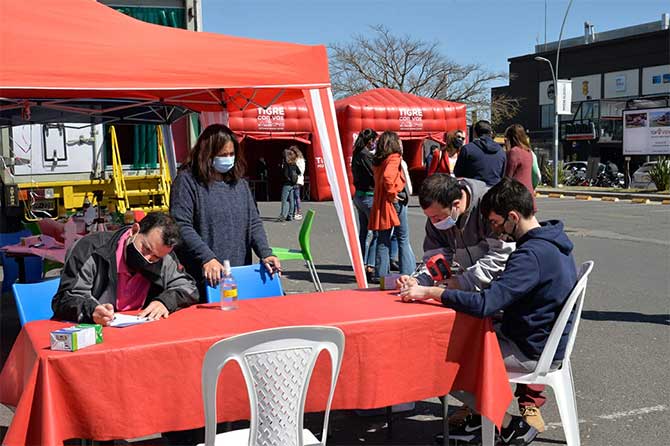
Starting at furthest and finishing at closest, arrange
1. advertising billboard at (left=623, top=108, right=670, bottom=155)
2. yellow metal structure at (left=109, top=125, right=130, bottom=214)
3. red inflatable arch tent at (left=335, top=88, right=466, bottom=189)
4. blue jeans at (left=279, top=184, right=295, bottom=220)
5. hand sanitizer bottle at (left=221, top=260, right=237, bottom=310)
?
advertising billboard at (left=623, top=108, right=670, bottom=155), red inflatable arch tent at (left=335, top=88, right=466, bottom=189), blue jeans at (left=279, top=184, right=295, bottom=220), yellow metal structure at (left=109, top=125, right=130, bottom=214), hand sanitizer bottle at (left=221, top=260, right=237, bottom=310)

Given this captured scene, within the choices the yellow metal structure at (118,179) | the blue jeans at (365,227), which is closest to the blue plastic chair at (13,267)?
the blue jeans at (365,227)

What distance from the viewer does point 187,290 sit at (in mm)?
3656

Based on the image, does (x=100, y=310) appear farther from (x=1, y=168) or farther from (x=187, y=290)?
(x=1, y=168)

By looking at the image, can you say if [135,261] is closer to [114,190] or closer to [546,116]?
[114,190]

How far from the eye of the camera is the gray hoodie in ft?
12.0

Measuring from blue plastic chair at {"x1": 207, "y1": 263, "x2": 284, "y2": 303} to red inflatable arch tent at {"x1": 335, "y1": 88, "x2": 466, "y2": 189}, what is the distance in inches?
649

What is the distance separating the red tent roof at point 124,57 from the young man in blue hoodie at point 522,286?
8.48ft

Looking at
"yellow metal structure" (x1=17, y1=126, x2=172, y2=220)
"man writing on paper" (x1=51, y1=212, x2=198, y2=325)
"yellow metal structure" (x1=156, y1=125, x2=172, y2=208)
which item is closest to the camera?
"man writing on paper" (x1=51, y1=212, x2=198, y2=325)

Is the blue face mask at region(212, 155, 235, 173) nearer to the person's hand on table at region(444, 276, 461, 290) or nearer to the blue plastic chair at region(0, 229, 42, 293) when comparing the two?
the person's hand on table at region(444, 276, 461, 290)

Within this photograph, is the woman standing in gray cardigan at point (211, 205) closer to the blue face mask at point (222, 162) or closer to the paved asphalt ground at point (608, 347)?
the blue face mask at point (222, 162)

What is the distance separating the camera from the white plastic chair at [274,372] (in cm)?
262

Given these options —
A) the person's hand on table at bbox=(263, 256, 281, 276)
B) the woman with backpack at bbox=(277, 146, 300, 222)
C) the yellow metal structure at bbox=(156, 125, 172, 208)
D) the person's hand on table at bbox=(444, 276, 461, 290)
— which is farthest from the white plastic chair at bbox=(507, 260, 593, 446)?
the woman with backpack at bbox=(277, 146, 300, 222)

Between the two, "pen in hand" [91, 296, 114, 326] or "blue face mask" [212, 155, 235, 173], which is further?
"blue face mask" [212, 155, 235, 173]

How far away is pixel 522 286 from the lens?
3346 millimetres
